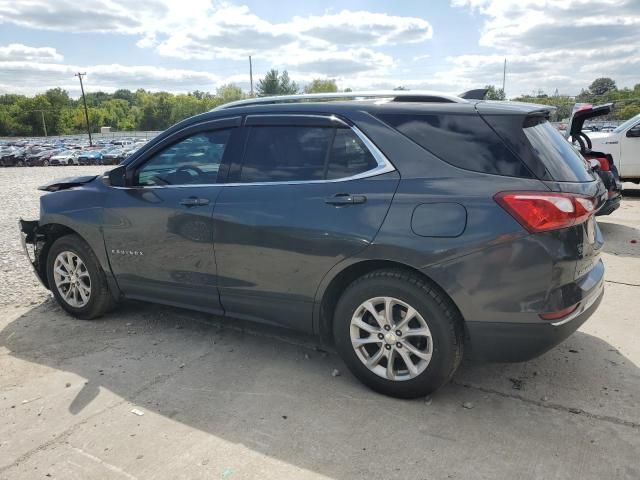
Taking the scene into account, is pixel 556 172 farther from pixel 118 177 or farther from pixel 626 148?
pixel 626 148

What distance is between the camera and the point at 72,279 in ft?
15.5

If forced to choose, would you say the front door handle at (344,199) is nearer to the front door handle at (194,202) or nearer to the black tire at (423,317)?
the black tire at (423,317)

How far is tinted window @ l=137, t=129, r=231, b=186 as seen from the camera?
155 inches

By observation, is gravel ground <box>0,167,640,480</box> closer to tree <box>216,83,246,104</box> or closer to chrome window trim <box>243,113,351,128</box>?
chrome window trim <box>243,113,351,128</box>

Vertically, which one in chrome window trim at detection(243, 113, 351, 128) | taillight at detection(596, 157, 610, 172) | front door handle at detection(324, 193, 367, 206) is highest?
chrome window trim at detection(243, 113, 351, 128)

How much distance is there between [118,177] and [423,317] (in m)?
2.74

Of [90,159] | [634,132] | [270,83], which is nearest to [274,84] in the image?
[270,83]

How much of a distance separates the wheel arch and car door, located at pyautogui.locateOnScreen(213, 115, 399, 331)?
71mm

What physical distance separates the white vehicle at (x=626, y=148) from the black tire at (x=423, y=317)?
998 centimetres

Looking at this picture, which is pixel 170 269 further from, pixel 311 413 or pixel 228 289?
pixel 311 413

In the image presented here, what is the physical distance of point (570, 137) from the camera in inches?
329

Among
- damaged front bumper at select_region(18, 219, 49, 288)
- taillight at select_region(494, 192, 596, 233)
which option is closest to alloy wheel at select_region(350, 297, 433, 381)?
taillight at select_region(494, 192, 596, 233)

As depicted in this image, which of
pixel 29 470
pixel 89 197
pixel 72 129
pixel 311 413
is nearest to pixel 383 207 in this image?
pixel 311 413

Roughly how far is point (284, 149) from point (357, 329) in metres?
1.29
